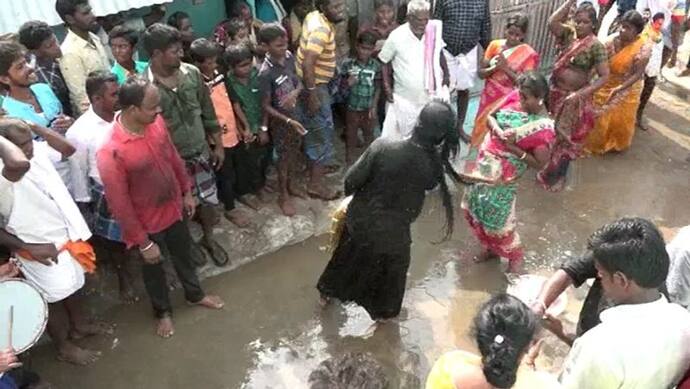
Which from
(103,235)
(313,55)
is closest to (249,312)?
(103,235)

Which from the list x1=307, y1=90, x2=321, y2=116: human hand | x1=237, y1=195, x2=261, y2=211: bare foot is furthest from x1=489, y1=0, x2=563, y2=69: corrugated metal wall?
x1=237, y1=195, x2=261, y2=211: bare foot

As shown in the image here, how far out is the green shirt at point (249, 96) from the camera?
4832 millimetres

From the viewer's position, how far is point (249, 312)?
454 cm

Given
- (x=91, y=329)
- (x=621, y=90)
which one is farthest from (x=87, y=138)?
(x=621, y=90)

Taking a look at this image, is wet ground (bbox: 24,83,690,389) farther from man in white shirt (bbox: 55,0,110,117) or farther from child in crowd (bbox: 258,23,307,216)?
man in white shirt (bbox: 55,0,110,117)

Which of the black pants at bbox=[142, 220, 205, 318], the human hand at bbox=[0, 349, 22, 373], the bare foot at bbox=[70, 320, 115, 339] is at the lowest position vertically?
the bare foot at bbox=[70, 320, 115, 339]

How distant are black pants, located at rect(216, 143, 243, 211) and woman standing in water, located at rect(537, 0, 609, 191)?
9.24ft

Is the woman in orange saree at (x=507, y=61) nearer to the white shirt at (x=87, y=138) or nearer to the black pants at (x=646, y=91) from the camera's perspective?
the black pants at (x=646, y=91)

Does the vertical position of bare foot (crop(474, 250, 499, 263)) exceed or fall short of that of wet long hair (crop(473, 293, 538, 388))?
it falls short

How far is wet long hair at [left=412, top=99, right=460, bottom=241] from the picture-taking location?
348 cm

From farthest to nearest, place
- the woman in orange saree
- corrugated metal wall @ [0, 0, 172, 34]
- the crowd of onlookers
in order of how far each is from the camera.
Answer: the woman in orange saree → corrugated metal wall @ [0, 0, 172, 34] → the crowd of onlookers

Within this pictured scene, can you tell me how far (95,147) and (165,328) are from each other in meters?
1.29

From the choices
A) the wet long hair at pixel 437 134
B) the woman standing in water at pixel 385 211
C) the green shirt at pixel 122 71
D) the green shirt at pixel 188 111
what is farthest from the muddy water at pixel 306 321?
the green shirt at pixel 122 71

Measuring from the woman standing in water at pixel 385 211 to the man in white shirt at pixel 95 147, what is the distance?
4.68 ft
